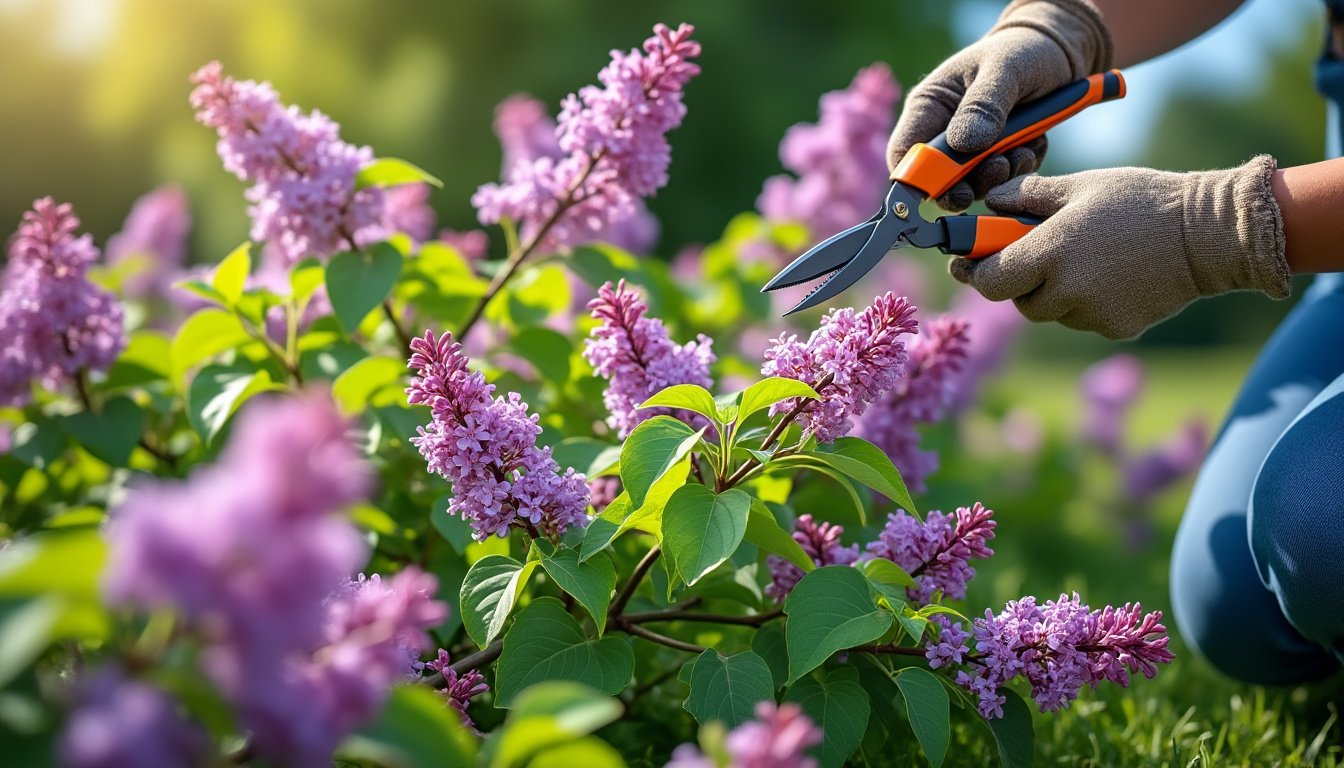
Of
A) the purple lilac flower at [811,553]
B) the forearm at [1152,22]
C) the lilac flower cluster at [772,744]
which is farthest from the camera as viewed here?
the forearm at [1152,22]

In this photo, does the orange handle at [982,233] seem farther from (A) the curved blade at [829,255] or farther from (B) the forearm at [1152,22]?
(B) the forearm at [1152,22]

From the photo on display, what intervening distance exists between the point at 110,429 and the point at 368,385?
19.1 inches

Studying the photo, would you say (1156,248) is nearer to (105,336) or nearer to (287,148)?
(287,148)

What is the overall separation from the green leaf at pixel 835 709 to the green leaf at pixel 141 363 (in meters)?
1.23

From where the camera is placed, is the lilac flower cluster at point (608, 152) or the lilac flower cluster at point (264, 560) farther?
the lilac flower cluster at point (608, 152)

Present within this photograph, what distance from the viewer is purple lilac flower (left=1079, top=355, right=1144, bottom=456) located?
3895mm

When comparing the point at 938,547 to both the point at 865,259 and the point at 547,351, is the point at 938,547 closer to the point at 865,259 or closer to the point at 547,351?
the point at 865,259

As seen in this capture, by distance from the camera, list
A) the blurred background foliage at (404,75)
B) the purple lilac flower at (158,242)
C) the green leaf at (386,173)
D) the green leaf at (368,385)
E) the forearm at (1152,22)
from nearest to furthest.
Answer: the green leaf at (368,385)
the green leaf at (386,173)
the forearm at (1152,22)
the purple lilac flower at (158,242)
the blurred background foliage at (404,75)

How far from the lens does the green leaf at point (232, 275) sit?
163 cm

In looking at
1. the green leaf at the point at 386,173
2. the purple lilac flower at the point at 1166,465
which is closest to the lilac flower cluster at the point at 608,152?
the green leaf at the point at 386,173

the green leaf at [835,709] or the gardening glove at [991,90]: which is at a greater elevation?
the gardening glove at [991,90]

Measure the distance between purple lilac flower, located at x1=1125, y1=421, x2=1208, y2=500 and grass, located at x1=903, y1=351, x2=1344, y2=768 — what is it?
83 millimetres

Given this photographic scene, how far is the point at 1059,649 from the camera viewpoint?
112cm

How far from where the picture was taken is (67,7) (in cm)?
558
